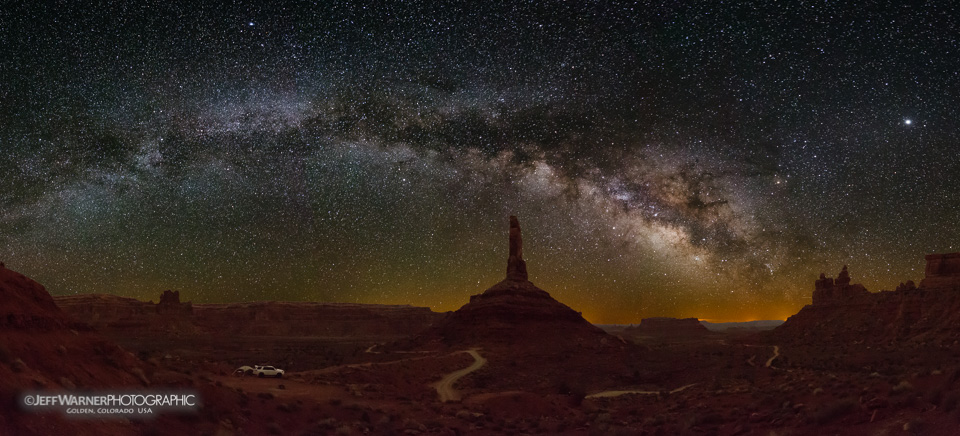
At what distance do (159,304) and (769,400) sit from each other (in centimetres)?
13874

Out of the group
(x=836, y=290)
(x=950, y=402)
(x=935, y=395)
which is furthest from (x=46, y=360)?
(x=836, y=290)

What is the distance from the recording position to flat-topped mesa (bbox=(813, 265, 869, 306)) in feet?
289

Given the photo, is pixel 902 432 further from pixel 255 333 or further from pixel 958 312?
pixel 255 333

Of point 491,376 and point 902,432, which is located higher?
point 902,432

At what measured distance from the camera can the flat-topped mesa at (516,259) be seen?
229 feet

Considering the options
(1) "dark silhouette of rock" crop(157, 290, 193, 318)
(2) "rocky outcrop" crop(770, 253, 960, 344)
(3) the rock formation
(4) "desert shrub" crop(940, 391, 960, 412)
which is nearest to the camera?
(3) the rock formation

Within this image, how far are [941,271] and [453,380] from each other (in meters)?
73.0

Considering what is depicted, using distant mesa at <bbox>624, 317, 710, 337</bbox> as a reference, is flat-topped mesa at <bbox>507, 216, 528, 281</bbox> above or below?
above

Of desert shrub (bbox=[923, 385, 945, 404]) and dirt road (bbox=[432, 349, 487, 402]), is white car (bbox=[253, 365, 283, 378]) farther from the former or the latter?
desert shrub (bbox=[923, 385, 945, 404])

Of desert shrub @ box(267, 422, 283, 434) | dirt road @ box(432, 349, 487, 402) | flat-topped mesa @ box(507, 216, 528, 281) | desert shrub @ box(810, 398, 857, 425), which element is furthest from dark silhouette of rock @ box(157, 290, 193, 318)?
desert shrub @ box(810, 398, 857, 425)

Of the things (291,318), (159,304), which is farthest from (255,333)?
(159,304)

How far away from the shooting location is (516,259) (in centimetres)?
7125

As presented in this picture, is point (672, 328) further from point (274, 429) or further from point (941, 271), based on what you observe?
point (274, 429)

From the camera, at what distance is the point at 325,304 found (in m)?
160
